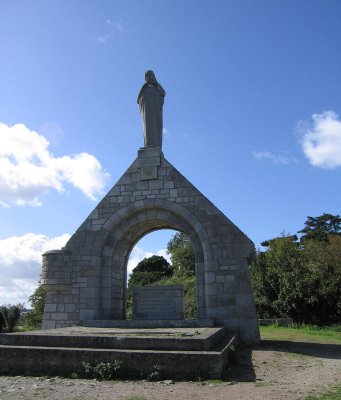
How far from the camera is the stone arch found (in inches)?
426

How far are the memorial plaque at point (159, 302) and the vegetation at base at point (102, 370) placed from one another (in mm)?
4721

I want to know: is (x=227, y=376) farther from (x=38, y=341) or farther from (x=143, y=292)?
(x=143, y=292)

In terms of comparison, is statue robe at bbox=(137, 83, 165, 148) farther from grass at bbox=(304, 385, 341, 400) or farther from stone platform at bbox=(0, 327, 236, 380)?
grass at bbox=(304, 385, 341, 400)

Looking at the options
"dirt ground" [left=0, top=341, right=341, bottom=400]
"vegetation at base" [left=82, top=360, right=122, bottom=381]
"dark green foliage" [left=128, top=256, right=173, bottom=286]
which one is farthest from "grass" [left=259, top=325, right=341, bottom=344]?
"dark green foliage" [left=128, top=256, right=173, bottom=286]

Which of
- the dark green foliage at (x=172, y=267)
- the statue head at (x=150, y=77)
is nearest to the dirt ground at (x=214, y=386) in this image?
the statue head at (x=150, y=77)

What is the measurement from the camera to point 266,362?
7449 millimetres

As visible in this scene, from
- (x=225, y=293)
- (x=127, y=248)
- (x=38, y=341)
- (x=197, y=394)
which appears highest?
(x=127, y=248)

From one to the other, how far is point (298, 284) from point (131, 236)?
10835 millimetres

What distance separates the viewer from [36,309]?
22.0 meters

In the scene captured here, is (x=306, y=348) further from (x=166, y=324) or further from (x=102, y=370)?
(x=102, y=370)

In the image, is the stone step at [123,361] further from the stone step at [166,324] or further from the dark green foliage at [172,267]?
the dark green foliage at [172,267]

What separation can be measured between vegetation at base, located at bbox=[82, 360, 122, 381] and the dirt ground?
24 centimetres

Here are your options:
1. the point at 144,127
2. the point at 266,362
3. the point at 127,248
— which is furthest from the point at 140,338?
the point at 144,127

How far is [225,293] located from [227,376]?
13.6 feet
